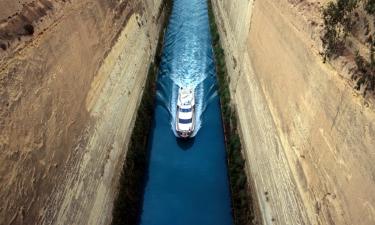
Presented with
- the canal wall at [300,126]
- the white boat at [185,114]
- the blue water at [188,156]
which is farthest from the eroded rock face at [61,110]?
the canal wall at [300,126]

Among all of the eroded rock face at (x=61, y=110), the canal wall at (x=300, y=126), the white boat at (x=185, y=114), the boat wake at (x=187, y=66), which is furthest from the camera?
the boat wake at (x=187, y=66)

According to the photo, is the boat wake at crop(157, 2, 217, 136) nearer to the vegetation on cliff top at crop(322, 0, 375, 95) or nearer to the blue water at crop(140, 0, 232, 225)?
the blue water at crop(140, 0, 232, 225)

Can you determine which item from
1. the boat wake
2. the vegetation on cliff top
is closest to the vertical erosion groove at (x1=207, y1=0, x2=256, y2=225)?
the boat wake

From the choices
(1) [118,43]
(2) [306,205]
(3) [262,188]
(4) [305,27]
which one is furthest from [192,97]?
(2) [306,205]

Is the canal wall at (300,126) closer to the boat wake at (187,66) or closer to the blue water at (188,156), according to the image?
the blue water at (188,156)

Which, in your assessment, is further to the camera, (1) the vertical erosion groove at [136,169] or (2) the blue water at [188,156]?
(2) the blue water at [188,156]
